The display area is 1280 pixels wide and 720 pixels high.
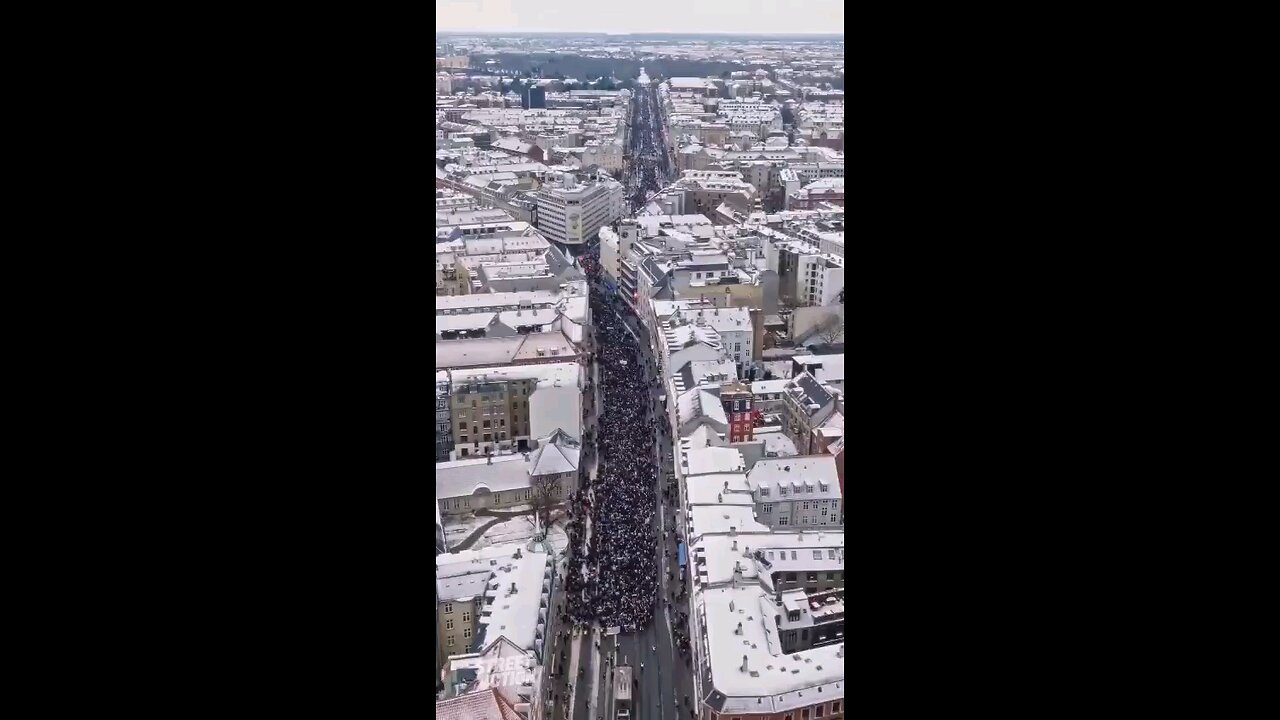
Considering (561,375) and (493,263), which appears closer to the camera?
(561,375)

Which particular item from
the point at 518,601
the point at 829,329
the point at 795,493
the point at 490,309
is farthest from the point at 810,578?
the point at 490,309

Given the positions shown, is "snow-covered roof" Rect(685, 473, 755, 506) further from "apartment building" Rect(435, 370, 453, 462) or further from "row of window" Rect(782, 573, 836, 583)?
"apartment building" Rect(435, 370, 453, 462)

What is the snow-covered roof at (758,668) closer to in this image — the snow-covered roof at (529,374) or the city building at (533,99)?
the snow-covered roof at (529,374)

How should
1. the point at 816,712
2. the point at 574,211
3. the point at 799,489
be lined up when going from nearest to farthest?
the point at 816,712 < the point at 799,489 < the point at 574,211

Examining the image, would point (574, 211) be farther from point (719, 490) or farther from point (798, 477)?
point (719, 490)
